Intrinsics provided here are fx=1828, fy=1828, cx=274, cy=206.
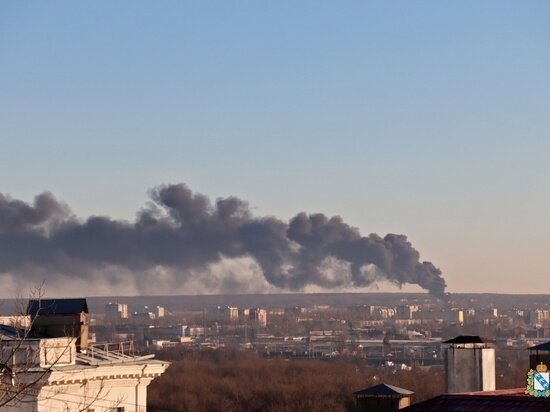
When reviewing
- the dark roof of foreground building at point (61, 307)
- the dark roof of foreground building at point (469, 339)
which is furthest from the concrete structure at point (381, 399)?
the dark roof of foreground building at point (61, 307)

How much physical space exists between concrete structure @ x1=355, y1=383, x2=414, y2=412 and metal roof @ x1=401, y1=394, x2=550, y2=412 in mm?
12264

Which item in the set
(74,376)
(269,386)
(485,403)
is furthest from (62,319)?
(269,386)

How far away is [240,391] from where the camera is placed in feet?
488

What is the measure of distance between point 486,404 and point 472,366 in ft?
32.5

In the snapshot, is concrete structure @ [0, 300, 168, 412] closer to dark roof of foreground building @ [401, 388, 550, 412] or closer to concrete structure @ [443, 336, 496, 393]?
concrete structure @ [443, 336, 496, 393]

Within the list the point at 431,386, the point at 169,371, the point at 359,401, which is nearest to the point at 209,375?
the point at 169,371

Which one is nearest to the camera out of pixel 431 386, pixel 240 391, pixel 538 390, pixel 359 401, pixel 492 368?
pixel 538 390

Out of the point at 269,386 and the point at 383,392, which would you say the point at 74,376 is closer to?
the point at 383,392

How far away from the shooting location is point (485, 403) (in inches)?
1140

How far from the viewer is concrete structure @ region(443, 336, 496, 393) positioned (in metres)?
38.5

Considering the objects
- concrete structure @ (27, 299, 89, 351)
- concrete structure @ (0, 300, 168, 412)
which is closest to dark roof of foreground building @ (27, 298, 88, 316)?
concrete structure @ (27, 299, 89, 351)

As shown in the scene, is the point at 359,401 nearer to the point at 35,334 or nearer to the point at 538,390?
the point at 35,334

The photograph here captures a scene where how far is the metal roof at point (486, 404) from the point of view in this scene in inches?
1122

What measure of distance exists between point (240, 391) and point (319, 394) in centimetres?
813
